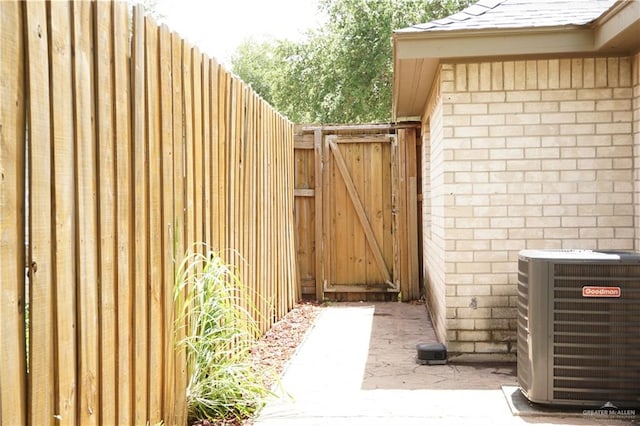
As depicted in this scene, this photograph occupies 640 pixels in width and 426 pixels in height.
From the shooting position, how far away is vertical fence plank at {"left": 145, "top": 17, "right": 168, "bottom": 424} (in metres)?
3.46

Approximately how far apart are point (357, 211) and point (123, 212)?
6.69 meters

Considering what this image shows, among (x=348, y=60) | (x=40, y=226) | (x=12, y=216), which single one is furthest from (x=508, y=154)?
(x=348, y=60)

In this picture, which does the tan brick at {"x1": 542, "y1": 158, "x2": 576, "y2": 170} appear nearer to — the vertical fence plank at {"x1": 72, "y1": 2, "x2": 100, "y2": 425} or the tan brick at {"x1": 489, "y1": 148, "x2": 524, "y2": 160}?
the tan brick at {"x1": 489, "y1": 148, "x2": 524, "y2": 160}

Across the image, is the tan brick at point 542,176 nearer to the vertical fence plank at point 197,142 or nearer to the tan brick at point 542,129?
the tan brick at point 542,129

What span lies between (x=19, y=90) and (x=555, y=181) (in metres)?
4.69

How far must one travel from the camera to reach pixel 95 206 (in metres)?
2.85

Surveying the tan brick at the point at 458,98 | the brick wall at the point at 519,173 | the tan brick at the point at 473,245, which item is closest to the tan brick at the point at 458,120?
the brick wall at the point at 519,173

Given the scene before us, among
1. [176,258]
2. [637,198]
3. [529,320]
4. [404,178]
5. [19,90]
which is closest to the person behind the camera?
[19,90]

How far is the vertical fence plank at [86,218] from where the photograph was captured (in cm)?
267

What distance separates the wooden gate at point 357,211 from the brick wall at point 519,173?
371 cm

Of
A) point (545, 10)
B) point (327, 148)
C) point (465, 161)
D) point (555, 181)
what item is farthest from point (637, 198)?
point (327, 148)

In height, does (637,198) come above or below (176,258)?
above

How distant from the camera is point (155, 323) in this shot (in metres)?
3.51

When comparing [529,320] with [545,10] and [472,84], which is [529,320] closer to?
[472,84]
